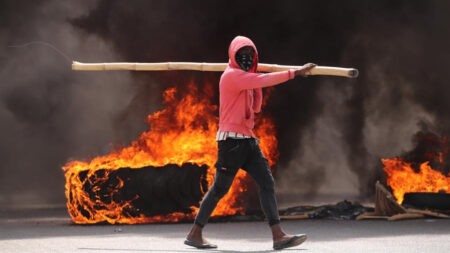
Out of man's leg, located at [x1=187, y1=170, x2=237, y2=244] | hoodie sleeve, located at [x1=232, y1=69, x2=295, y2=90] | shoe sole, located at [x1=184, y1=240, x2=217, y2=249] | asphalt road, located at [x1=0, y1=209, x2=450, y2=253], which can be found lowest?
asphalt road, located at [x1=0, y1=209, x2=450, y2=253]

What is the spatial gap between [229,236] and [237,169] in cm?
196

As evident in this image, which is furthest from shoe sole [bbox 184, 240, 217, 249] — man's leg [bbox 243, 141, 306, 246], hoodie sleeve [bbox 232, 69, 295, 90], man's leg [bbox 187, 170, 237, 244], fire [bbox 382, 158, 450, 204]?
fire [bbox 382, 158, 450, 204]

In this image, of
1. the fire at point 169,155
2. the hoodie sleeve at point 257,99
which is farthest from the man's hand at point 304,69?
the fire at point 169,155

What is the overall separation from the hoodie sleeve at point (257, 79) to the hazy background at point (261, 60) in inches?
263

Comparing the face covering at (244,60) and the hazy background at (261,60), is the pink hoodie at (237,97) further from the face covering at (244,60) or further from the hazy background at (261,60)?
the hazy background at (261,60)

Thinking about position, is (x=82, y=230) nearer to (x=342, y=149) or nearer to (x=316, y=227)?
(x=316, y=227)

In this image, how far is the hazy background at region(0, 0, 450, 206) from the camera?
15742 millimetres

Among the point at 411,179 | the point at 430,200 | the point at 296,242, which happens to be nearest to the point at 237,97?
the point at 296,242

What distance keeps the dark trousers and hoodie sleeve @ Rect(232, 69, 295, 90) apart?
0.57 m

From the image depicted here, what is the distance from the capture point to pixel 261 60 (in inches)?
607

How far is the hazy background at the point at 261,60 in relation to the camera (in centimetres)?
1574

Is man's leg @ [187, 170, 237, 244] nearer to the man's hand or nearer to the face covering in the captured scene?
the face covering

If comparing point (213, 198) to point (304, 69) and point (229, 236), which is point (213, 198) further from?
point (229, 236)

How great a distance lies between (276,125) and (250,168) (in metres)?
6.11
